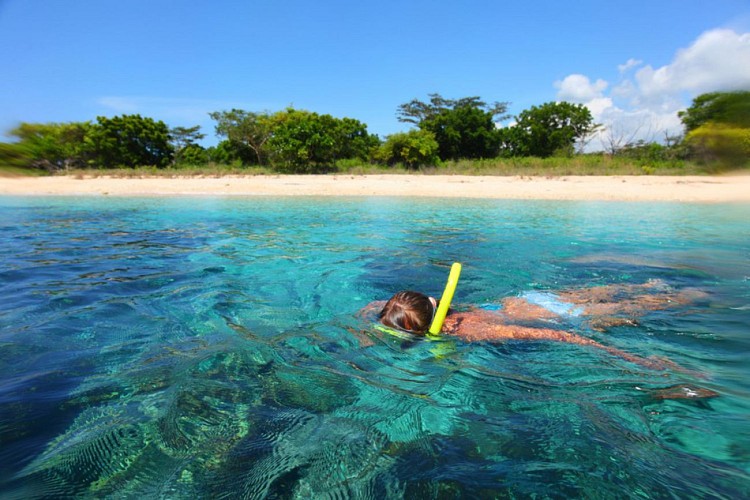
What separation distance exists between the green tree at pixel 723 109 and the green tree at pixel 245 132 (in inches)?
1316

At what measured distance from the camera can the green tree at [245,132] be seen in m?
33.8

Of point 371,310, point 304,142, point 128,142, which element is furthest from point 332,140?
point 371,310

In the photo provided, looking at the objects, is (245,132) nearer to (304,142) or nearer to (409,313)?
(304,142)

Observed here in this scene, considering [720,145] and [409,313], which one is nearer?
[720,145]

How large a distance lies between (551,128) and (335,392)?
123ft

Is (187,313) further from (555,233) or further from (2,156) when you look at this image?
(555,233)

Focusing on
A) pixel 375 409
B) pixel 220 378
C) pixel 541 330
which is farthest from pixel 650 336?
pixel 220 378

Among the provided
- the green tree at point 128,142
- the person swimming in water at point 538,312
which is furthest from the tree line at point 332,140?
the person swimming in water at point 538,312

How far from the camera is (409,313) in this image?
320 cm

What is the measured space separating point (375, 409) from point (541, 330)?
174 cm

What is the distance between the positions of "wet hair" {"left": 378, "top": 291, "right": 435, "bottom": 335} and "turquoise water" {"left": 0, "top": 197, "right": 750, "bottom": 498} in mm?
160

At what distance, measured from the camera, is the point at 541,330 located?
3.21 m

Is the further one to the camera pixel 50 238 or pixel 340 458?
pixel 50 238

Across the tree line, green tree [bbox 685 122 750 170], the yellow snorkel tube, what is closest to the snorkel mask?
the yellow snorkel tube
